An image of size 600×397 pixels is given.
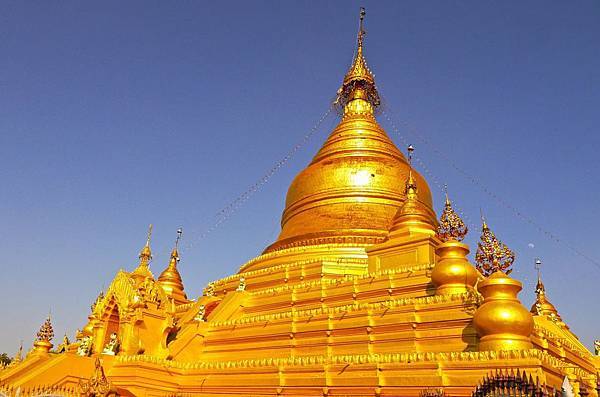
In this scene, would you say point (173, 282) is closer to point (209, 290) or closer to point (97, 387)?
point (209, 290)

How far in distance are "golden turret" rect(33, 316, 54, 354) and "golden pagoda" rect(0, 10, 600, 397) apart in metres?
0.08

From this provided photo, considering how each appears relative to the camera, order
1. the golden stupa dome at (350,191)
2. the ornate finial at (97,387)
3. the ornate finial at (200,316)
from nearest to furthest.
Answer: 1. the ornate finial at (97,387)
2. the ornate finial at (200,316)
3. the golden stupa dome at (350,191)

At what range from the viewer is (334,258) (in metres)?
20.2

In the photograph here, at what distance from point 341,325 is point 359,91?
1946 cm

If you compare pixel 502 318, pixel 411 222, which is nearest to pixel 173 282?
pixel 411 222

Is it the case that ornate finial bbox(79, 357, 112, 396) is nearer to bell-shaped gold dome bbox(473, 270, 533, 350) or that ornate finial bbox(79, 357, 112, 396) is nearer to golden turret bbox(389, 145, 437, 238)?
bell-shaped gold dome bbox(473, 270, 533, 350)

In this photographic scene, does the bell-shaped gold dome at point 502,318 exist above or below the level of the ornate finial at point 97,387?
above

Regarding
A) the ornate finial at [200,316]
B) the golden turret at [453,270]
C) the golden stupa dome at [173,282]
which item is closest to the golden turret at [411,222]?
the golden turret at [453,270]

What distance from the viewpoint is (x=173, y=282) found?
27.6m

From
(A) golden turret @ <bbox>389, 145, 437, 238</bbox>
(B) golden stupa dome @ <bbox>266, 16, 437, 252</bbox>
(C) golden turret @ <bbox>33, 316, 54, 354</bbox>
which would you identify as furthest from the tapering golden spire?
(C) golden turret @ <bbox>33, 316, 54, 354</bbox>

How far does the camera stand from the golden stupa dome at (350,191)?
2245cm

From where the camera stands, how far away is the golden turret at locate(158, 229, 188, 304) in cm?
2705

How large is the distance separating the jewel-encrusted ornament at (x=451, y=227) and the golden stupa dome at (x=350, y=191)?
408 centimetres

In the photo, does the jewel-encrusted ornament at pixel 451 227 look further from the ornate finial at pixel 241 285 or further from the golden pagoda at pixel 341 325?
the ornate finial at pixel 241 285
